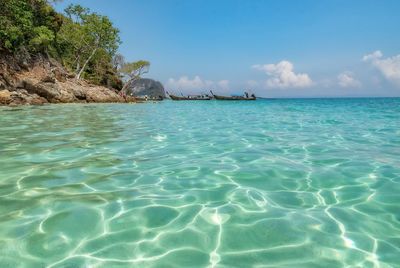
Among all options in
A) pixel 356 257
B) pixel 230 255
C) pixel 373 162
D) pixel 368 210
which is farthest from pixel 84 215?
pixel 373 162

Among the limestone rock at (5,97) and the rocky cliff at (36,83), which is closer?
the limestone rock at (5,97)

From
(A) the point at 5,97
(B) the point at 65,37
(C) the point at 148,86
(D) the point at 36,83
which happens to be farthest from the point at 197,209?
(C) the point at 148,86

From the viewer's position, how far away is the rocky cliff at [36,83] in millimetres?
19062

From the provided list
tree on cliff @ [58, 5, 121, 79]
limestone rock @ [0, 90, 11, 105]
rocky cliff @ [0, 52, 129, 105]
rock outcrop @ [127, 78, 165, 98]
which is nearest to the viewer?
limestone rock @ [0, 90, 11, 105]

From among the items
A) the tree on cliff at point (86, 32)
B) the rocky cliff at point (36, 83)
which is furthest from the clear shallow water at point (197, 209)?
the tree on cliff at point (86, 32)

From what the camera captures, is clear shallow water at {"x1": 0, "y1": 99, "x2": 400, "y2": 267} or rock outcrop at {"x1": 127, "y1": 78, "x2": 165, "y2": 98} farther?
rock outcrop at {"x1": 127, "y1": 78, "x2": 165, "y2": 98}

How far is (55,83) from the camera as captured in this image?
Answer: 23531mm

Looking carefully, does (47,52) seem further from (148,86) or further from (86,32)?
(148,86)

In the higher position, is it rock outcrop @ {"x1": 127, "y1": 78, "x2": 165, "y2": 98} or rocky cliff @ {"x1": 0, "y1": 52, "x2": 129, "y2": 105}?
rock outcrop @ {"x1": 127, "y1": 78, "x2": 165, "y2": 98}

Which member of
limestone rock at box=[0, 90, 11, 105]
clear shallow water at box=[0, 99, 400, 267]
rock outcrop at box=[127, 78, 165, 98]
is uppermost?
rock outcrop at box=[127, 78, 165, 98]

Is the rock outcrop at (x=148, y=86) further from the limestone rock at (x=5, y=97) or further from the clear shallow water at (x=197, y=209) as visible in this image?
the clear shallow water at (x=197, y=209)

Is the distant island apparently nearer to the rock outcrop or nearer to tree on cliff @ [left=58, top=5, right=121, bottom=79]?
tree on cliff @ [left=58, top=5, right=121, bottom=79]

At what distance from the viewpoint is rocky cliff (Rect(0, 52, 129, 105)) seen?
1906cm

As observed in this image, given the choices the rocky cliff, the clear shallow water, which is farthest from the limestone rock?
the clear shallow water
